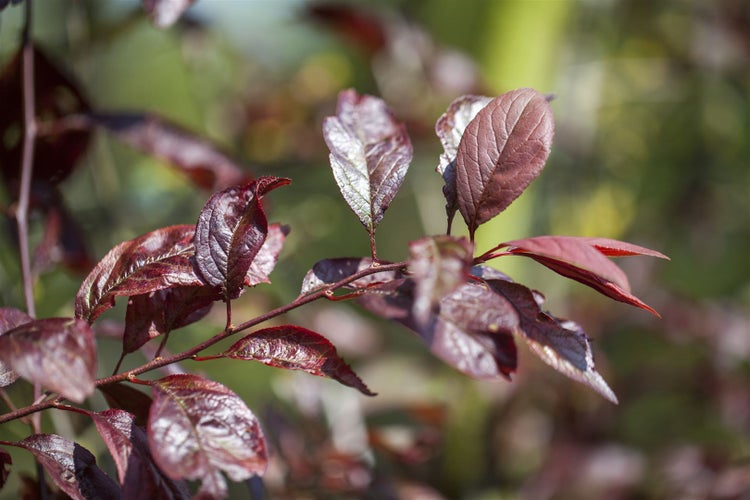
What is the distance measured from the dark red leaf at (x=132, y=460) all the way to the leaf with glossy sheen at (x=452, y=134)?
0.81 ft

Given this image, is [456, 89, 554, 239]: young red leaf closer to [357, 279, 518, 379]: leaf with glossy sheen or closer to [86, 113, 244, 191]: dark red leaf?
[357, 279, 518, 379]: leaf with glossy sheen

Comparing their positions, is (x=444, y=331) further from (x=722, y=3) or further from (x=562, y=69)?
(x=722, y=3)

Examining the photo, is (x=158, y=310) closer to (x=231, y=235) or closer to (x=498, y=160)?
(x=231, y=235)

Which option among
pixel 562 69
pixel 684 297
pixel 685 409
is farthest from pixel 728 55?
pixel 685 409

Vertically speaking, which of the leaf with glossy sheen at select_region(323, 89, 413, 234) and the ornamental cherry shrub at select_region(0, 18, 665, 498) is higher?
the leaf with glossy sheen at select_region(323, 89, 413, 234)

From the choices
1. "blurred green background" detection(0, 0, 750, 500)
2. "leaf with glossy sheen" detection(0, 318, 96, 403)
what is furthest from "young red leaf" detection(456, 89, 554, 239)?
"blurred green background" detection(0, 0, 750, 500)

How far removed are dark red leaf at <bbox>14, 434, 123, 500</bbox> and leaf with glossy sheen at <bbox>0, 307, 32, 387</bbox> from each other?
0.04 metres

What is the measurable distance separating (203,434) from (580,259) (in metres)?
0.24

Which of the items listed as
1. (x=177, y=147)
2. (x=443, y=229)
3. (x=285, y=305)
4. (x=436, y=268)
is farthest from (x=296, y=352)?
(x=443, y=229)

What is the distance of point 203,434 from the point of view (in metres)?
0.43

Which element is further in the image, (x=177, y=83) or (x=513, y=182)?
(x=177, y=83)

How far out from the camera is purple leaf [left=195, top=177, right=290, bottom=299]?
1.59 feet

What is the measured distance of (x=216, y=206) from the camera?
493 millimetres

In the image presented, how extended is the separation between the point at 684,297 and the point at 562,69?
92cm
